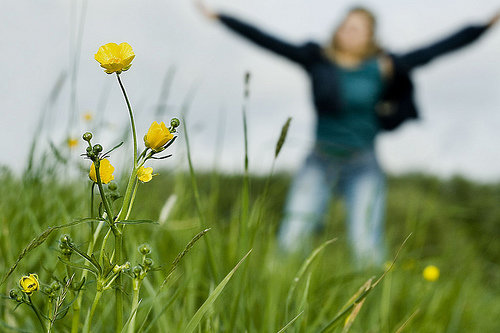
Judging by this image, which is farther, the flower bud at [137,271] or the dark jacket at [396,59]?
the dark jacket at [396,59]

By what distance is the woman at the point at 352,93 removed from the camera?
133 inches

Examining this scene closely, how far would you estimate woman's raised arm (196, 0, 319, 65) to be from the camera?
158 inches

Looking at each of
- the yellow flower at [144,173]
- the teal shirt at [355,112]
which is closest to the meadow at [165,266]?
the yellow flower at [144,173]

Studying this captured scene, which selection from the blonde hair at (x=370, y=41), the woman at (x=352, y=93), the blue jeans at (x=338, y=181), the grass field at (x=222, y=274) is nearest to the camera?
the grass field at (x=222, y=274)

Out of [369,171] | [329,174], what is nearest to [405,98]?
Answer: [369,171]

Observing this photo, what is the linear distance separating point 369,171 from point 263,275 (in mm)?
2441

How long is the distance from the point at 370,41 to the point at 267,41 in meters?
0.80

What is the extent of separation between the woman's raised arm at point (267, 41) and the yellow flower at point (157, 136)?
3702 mm

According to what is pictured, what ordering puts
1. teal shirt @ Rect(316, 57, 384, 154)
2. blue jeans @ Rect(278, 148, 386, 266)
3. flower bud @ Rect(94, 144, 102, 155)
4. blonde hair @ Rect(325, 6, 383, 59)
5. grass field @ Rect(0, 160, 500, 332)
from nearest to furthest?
flower bud @ Rect(94, 144, 102, 155) < grass field @ Rect(0, 160, 500, 332) < blue jeans @ Rect(278, 148, 386, 266) < teal shirt @ Rect(316, 57, 384, 154) < blonde hair @ Rect(325, 6, 383, 59)

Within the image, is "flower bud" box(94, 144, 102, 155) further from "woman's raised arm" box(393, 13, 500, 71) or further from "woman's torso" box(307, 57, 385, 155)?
"woman's raised arm" box(393, 13, 500, 71)

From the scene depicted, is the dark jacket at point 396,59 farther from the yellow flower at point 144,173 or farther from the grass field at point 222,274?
the yellow flower at point 144,173

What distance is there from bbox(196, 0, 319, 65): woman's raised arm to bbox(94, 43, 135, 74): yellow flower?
369 cm

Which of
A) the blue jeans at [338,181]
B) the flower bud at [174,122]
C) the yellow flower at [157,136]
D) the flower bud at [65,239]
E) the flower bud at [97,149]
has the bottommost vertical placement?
the blue jeans at [338,181]

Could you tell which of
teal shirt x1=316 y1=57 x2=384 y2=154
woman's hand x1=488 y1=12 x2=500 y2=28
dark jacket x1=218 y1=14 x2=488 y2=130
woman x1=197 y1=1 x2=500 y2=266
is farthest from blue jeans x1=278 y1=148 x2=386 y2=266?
woman's hand x1=488 y1=12 x2=500 y2=28
